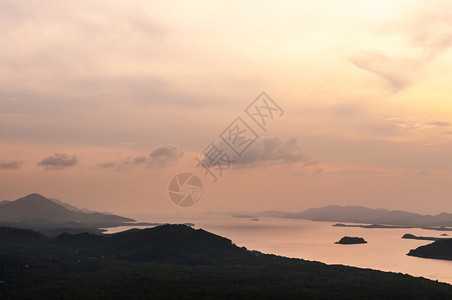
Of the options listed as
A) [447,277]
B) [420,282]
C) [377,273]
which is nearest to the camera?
[420,282]

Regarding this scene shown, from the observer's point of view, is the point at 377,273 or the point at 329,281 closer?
the point at 329,281

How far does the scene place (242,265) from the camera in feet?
650

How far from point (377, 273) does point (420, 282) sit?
70.0 ft

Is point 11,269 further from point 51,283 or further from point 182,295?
point 182,295

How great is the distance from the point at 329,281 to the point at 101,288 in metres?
73.0

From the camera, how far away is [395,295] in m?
136

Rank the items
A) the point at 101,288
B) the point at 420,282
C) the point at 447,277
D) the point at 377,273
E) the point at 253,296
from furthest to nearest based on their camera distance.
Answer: the point at 447,277, the point at 377,273, the point at 420,282, the point at 101,288, the point at 253,296

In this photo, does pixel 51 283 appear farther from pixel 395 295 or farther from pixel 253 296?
pixel 395 295

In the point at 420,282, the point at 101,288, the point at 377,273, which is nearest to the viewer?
the point at 101,288

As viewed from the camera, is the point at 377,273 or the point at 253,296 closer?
the point at 253,296

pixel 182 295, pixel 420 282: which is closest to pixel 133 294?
pixel 182 295

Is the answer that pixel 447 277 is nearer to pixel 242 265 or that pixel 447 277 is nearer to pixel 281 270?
pixel 281 270

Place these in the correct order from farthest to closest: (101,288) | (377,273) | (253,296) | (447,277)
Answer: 1. (447,277)
2. (377,273)
3. (101,288)
4. (253,296)

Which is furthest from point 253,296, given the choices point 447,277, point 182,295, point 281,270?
point 447,277
